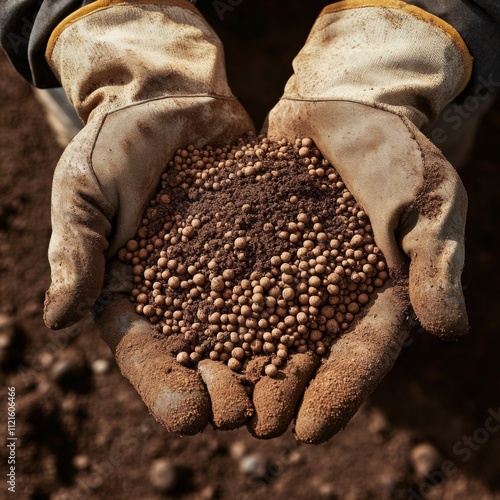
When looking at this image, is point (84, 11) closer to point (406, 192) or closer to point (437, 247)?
point (406, 192)

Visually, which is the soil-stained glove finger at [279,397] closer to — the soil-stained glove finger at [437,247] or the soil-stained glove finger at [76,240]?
the soil-stained glove finger at [437,247]

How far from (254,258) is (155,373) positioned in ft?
1.24

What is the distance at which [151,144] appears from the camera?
1.48 m

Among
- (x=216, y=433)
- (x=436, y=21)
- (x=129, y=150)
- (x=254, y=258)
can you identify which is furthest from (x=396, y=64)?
(x=216, y=433)

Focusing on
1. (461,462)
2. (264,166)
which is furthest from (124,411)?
(461,462)

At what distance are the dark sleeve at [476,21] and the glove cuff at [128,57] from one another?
2.06 feet

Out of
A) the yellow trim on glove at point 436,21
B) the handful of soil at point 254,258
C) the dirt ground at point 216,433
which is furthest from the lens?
the dirt ground at point 216,433

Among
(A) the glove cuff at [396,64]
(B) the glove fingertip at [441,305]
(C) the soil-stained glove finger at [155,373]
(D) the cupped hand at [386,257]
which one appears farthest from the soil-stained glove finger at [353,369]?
(A) the glove cuff at [396,64]

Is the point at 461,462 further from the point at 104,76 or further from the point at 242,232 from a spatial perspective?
the point at 104,76

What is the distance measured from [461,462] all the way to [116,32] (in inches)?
71.5

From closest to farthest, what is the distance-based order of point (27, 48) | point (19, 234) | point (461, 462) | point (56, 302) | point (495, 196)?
point (56, 302)
point (27, 48)
point (461, 462)
point (19, 234)
point (495, 196)

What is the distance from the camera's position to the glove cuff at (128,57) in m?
1.50

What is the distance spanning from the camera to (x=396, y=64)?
1486 mm

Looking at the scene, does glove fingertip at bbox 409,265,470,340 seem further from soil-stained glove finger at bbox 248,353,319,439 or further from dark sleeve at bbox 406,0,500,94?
dark sleeve at bbox 406,0,500,94
